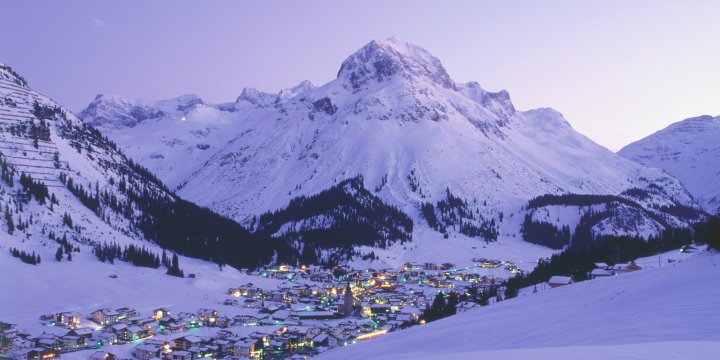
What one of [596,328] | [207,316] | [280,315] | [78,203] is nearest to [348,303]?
[280,315]

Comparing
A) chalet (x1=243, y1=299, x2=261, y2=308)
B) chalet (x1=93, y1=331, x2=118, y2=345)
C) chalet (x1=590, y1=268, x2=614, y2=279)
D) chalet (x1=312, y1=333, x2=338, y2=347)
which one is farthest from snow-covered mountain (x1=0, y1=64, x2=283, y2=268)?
chalet (x1=590, y1=268, x2=614, y2=279)

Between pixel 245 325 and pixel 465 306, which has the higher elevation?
pixel 465 306

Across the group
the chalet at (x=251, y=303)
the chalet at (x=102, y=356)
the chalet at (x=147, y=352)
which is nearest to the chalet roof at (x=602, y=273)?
the chalet at (x=147, y=352)

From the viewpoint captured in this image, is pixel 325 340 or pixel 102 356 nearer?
pixel 102 356

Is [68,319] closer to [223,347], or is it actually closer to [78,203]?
[223,347]

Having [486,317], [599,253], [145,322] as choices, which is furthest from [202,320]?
[599,253]

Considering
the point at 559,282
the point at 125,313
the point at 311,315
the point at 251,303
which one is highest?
the point at 559,282
